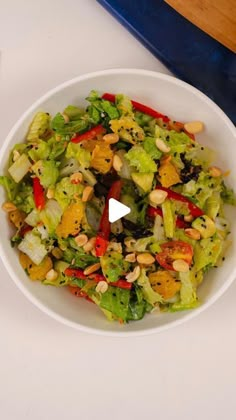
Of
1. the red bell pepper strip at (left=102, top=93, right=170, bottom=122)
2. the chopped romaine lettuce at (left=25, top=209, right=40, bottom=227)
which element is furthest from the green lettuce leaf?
the red bell pepper strip at (left=102, top=93, right=170, bottom=122)

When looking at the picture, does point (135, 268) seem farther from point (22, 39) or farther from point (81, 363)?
point (22, 39)

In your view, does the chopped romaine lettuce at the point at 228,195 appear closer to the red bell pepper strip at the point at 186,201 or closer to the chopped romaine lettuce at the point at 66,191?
the red bell pepper strip at the point at 186,201

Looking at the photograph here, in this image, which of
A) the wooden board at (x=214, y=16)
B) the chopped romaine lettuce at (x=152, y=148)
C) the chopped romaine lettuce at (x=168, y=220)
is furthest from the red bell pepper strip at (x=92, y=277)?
the wooden board at (x=214, y=16)

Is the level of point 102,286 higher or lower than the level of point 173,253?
lower

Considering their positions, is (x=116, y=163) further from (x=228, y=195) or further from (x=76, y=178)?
(x=228, y=195)

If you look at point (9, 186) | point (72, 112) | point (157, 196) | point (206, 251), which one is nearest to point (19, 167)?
point (9, 186)

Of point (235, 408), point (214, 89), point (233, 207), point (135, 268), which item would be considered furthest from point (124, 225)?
point (235, 408)

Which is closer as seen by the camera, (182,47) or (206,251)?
(206,251)

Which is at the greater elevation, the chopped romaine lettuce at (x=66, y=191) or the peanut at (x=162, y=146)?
the peanut at (x=162, y=146)
